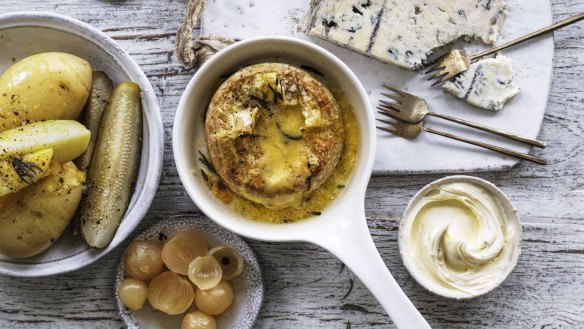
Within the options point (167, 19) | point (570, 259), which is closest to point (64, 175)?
point (167, 19)

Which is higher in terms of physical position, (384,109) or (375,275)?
(384,109)

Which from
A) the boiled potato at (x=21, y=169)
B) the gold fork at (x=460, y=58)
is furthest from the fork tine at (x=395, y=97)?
the boiled potato at (x=21, y=169)

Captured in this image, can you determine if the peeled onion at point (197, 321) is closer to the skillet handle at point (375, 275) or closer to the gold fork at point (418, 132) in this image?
the skillet handle at point (375, 275)

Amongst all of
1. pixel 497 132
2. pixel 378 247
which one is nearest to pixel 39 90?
pixel 378 247

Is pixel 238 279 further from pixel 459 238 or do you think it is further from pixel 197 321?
pixel 459 238

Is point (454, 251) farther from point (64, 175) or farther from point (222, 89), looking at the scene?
point (64, 175)
